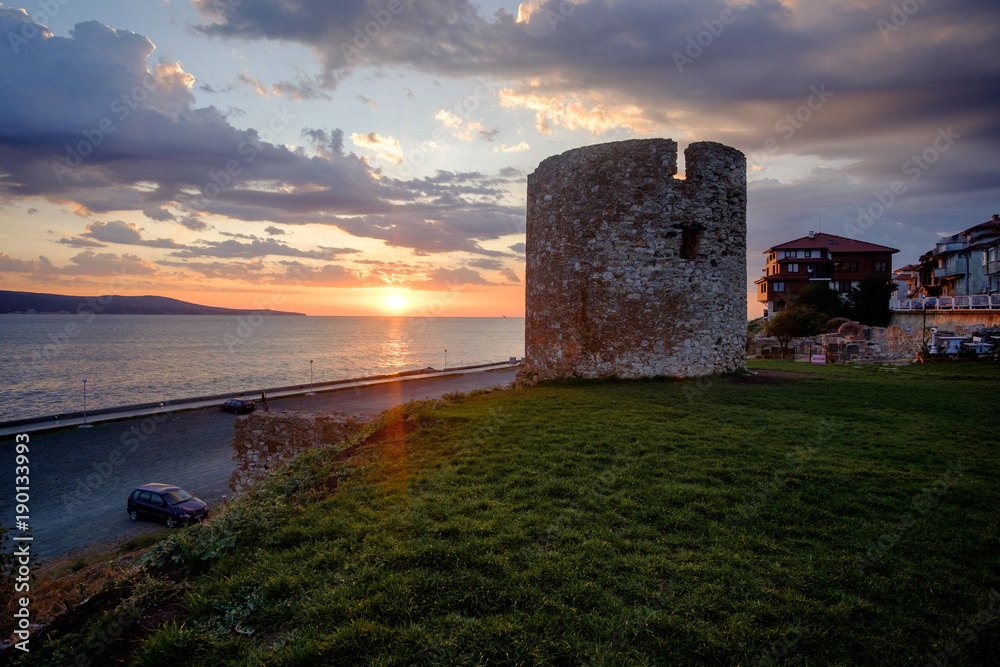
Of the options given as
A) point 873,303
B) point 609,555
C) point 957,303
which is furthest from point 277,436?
point 873,303

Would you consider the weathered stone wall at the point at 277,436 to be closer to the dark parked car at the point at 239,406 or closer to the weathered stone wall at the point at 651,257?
the weathered stone wall at the point at 651,257

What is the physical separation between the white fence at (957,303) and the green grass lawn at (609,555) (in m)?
25.8

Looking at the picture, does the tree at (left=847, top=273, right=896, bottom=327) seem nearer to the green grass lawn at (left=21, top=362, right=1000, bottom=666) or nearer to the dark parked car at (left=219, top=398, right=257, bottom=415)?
the green grass lawn at (left=21, top=362, right=1000, bottom=666)

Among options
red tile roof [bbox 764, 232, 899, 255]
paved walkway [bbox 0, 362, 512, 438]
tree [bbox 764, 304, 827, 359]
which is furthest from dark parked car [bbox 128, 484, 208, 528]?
red tile roof [bbox 764, 232, 899, 255]

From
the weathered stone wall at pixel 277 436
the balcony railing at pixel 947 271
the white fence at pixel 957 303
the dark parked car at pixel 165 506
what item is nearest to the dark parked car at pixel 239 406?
the dark parked car at pixel 165 506

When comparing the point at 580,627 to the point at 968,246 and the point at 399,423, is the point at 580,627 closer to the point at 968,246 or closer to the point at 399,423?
the point at 399,423

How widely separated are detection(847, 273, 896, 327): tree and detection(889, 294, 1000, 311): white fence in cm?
230

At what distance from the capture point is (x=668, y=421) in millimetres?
8898

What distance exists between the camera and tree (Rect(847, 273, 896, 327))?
3791cm

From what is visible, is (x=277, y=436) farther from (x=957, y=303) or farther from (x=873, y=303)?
(x=873, y=303)

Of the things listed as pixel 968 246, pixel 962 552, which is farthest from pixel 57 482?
pixel 968 246

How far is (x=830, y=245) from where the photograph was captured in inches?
2130

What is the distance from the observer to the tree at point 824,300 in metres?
38.6

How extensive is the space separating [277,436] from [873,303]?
4559 centimetres
